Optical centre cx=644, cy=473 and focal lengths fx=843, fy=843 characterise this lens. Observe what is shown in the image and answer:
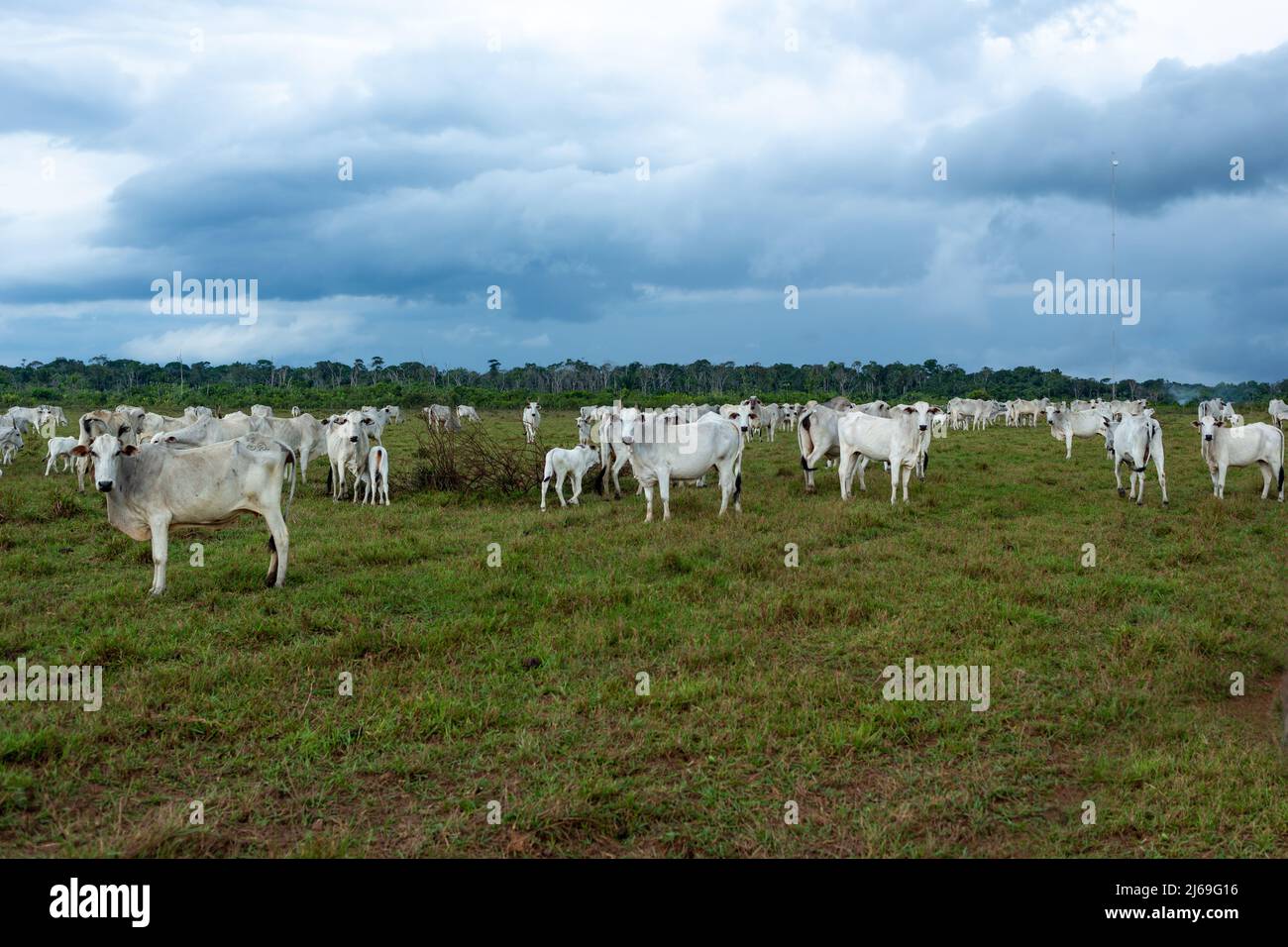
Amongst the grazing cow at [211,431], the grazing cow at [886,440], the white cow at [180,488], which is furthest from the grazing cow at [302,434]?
the grazing cow at [886,440]

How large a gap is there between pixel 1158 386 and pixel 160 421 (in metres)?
103

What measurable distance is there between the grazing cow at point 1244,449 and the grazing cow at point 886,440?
17.5ft

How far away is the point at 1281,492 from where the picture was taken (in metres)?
15.9

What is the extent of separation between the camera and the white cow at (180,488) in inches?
357

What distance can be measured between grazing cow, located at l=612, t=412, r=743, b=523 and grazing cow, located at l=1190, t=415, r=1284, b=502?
9.23 m

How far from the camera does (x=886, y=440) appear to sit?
53.1 ft

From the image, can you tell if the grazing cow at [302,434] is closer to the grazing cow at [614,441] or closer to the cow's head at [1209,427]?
the grazing cow at [614,441]

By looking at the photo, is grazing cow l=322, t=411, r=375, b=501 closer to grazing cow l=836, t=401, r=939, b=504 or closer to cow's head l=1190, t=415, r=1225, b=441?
grazing cow l=836, t=401, r=939, b=504

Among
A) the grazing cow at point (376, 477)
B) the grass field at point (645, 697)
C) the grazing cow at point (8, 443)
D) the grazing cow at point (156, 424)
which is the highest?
the grazing cow at point (156, 424)

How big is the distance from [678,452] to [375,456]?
18.7 ft

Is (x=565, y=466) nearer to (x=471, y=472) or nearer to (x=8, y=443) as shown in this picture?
(x=471, y=472)

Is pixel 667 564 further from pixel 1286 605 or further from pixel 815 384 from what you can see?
pixel 815 384

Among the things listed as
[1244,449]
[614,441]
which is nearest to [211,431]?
[614,441]
